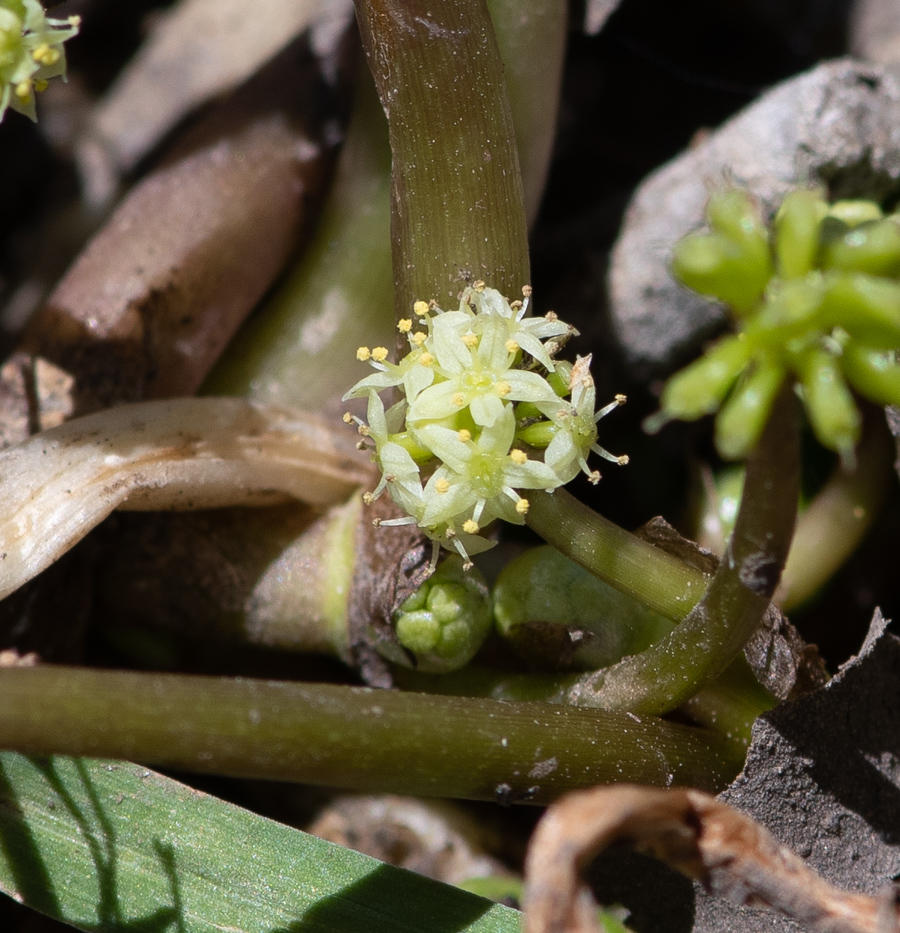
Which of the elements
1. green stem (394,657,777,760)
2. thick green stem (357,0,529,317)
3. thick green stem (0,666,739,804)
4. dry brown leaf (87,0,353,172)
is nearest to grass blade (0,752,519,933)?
thick green stem (0,666,739,804)

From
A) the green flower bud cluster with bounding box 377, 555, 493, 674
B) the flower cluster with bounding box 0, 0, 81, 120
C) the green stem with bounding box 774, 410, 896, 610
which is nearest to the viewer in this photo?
the flower cluster with bounding box 0, 0, 81, 120

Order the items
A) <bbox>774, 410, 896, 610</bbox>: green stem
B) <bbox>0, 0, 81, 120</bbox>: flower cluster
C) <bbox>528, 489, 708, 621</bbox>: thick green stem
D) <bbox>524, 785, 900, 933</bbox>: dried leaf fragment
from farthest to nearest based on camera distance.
→ <bbox>774, 410, 896, 610</bbox>: green stem, <bbox>528, 489, 708, 621</bbox>: thick green stem, <bbox>0, 0, 81, 120</bbox>: flower cluster, <bbox>524, 785, 900, 933</bbox>: dried leaf fragment

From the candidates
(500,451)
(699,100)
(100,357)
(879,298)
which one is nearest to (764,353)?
(879,298)

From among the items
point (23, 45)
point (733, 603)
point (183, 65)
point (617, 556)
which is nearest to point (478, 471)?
point (617, 556)

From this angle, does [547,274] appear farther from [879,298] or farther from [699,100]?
[879,298]

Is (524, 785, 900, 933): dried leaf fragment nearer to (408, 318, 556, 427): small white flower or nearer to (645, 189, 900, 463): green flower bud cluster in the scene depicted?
(645, 189, 900, 463): green flower bud cluster

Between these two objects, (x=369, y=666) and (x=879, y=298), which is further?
(x=369, y=666)
